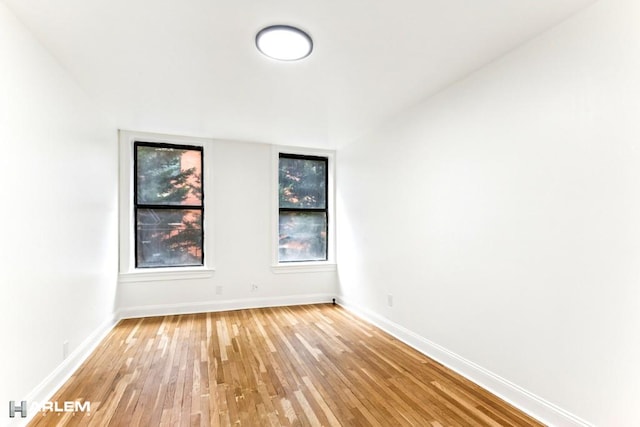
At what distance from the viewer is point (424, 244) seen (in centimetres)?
295

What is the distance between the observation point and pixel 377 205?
3.76 meters

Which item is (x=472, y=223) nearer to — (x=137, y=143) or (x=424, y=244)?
(x=424, y=244)

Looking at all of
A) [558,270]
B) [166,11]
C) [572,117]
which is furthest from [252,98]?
[558,270]

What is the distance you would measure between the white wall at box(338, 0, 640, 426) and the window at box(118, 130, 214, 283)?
2.87 metres

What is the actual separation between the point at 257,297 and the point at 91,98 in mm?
3079

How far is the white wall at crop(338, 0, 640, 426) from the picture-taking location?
157cm

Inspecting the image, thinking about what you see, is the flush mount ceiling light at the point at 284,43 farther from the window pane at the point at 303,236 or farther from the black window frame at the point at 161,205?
the window pane at the point at 303,236

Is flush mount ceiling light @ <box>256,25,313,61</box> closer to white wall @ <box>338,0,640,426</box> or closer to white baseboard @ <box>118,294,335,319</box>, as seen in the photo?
white wall @ <box>338,0,640,426</box>

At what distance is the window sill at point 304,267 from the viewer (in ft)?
15.2

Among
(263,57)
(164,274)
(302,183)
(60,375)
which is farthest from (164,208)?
(263,57)

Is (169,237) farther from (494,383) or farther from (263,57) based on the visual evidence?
(494,383)

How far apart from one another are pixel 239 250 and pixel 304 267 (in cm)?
101

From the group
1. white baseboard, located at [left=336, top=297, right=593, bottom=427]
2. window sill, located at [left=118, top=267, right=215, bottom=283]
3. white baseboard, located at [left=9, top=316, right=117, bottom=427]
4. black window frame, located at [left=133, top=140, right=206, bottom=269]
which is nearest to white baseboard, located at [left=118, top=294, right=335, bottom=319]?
window sill, located at [left=118, top=267, right=215, bottom=283]

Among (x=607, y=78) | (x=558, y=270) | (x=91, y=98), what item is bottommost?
(x=558, y=270)
